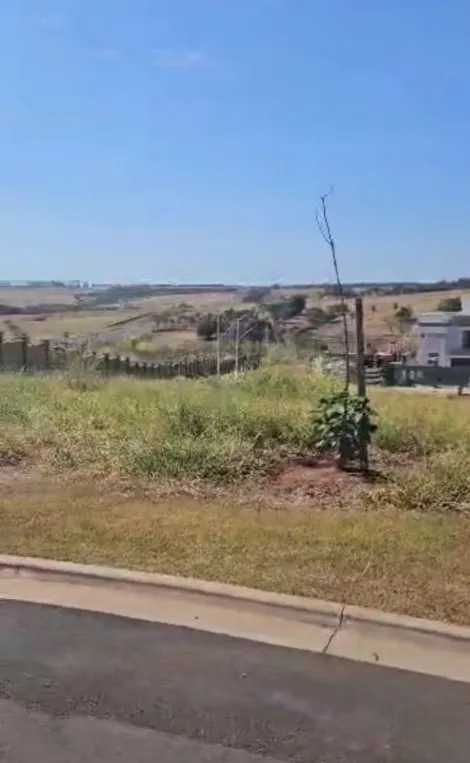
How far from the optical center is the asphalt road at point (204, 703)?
309 centimetres

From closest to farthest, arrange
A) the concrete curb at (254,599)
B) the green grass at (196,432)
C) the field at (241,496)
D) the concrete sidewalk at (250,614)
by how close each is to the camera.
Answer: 1. the concrete sidewalk at (250,614)
2. the concrete curb at (254,599)
3. the field at (241,496)
4. the green grass at (196,432)

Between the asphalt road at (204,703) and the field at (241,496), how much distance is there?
78 cm

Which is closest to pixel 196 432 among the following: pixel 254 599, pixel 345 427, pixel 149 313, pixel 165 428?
pixel 165 428

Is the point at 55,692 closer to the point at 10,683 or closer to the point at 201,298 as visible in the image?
the point at 10,683

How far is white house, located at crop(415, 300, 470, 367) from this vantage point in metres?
45.4

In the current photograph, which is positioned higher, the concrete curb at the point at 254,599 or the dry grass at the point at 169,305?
the dry grass at the point at 169,305

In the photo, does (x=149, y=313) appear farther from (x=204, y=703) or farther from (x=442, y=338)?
(x=204, y=703)

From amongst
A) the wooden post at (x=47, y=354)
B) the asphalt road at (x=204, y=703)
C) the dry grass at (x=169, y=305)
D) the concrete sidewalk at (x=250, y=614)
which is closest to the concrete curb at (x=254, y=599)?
the concrete sidewalk at (x=250, y=614)

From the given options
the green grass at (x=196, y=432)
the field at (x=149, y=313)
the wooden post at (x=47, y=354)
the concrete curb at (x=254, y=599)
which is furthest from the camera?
the field at (x=149, y=313)

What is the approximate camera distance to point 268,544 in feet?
17.9

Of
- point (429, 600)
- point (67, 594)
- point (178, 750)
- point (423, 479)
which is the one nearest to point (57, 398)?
point (423, 479)

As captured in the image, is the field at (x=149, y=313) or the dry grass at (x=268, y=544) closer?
the dry grass at (x=268, y=544)

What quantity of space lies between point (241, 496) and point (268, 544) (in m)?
1.58

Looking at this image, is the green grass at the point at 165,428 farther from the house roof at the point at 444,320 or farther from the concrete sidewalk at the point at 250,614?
the house roof at the point at 444,320
